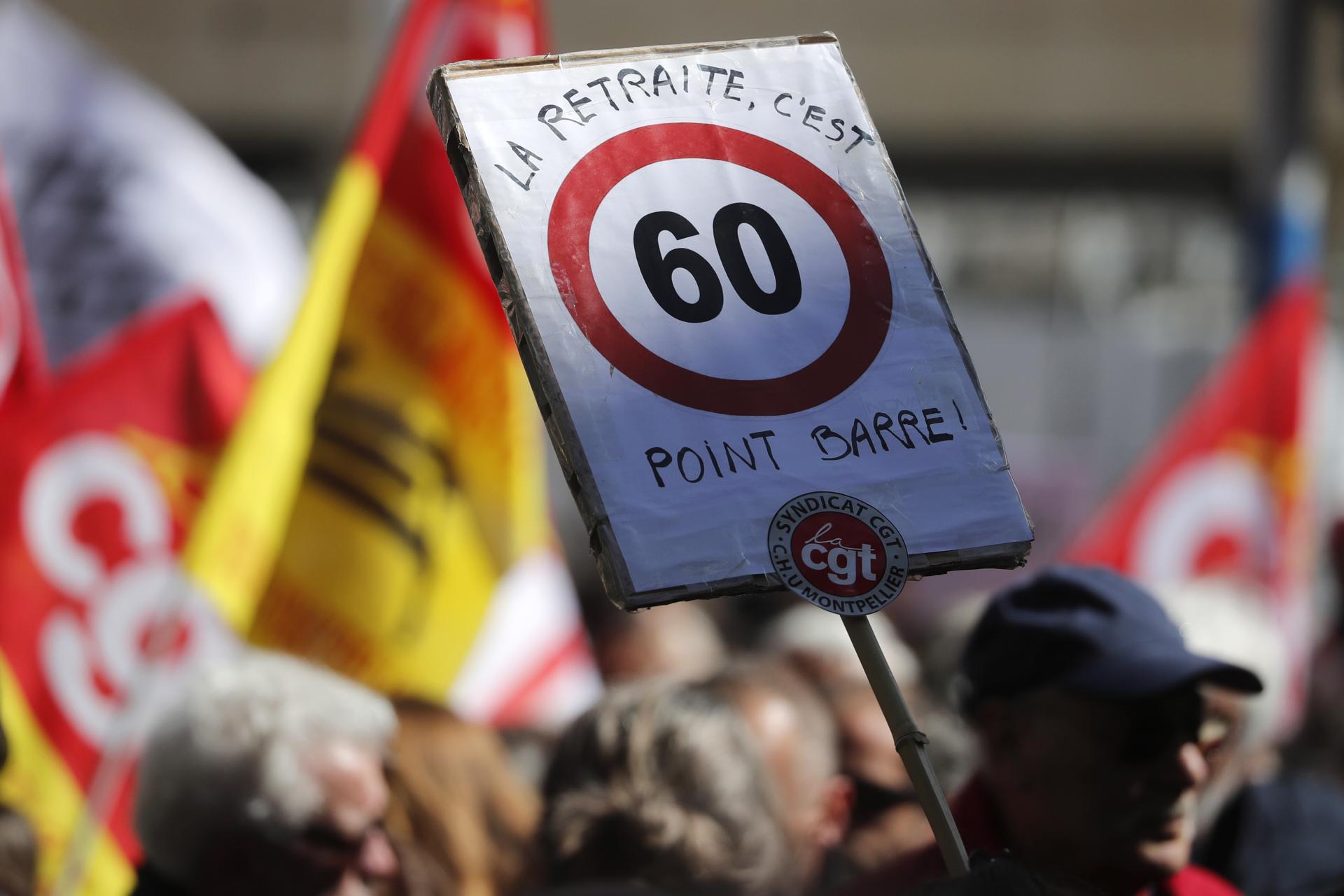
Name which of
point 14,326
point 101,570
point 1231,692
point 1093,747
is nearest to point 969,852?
point 1093,747

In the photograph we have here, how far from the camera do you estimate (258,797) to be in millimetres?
2123

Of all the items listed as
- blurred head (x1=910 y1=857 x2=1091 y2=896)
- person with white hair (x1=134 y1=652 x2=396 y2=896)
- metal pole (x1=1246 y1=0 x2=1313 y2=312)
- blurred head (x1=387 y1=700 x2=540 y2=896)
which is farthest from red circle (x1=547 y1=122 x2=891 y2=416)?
metal pole (x1=1246 y1=0 x2=1313 y2=312)

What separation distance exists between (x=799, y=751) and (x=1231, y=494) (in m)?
1.83

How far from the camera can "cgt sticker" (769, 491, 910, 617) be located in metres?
1.60

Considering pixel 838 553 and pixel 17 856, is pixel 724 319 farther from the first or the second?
pixel 17 856

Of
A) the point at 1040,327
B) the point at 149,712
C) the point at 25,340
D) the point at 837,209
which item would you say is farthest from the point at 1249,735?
the point at 1040,327

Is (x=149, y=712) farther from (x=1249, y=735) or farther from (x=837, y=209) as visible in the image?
(x=1249, y=735)

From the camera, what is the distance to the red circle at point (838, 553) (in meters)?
1.60

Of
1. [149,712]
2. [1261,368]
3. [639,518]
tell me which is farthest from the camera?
[1261,368]

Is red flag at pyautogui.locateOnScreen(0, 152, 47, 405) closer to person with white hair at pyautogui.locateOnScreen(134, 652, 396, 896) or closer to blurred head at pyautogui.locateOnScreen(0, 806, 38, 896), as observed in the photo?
blurred head at pyautogui.locateOnScreen(0, 806, 38, 896)

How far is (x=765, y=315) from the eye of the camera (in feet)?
5.66

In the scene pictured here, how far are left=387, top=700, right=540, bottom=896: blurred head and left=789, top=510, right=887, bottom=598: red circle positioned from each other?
961mm

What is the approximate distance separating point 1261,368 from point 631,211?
10.6ft

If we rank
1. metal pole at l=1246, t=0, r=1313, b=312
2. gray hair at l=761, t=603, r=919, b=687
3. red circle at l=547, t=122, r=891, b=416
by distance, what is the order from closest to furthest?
red circle at l=547, t=122, r=891, b=416 < gray hair at l=761, t=603, r=919, b=687 < metal pole at l=1246, t=0, r=1313, b=312
